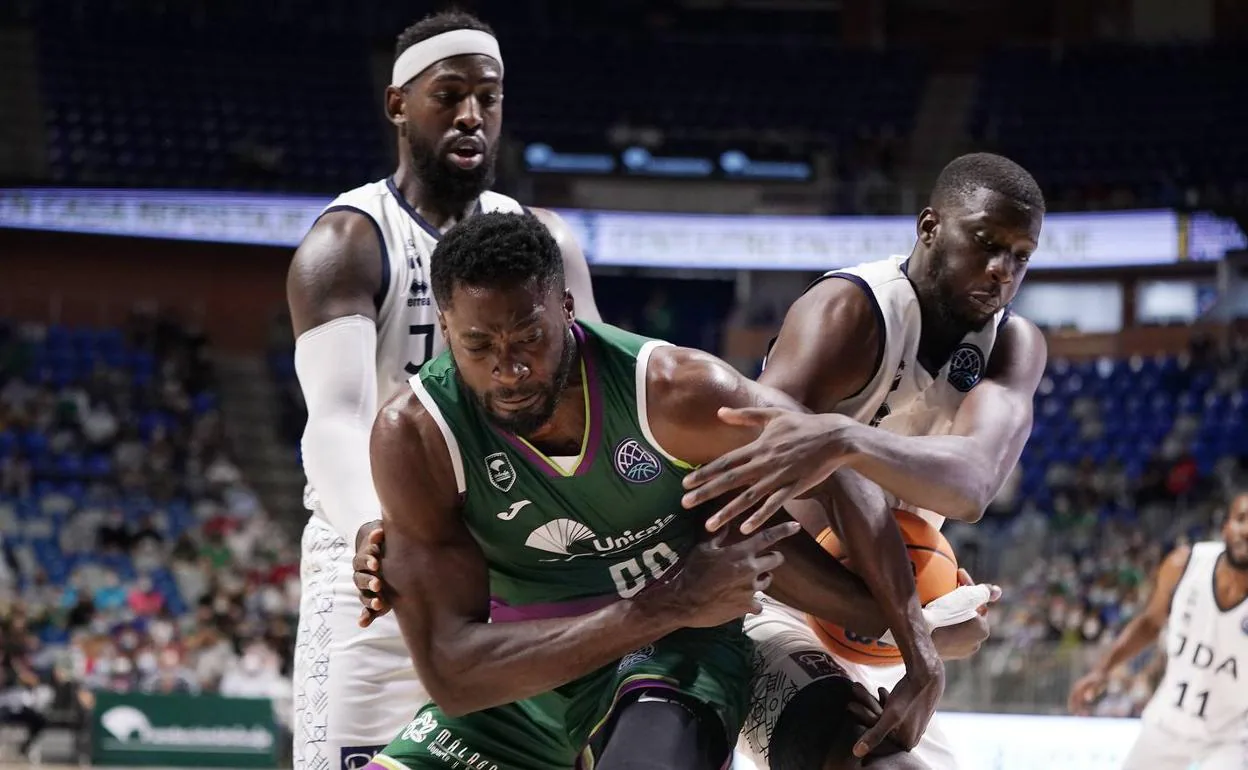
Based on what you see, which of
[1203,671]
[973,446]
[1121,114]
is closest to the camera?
[973,446]

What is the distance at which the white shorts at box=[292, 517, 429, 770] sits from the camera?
12.0 ft

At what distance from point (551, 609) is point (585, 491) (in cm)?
31

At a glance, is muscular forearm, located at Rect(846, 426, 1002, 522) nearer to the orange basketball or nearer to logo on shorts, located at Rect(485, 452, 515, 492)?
the orange basketball

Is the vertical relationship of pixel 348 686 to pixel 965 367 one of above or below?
below

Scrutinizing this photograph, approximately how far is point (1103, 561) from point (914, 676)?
41.3 ft

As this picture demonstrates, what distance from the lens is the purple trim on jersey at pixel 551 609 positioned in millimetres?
3281

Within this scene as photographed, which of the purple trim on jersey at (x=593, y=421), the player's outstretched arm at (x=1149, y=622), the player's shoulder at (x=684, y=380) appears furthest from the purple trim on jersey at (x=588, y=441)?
the player's outstretched arm at (x=1149, y=622)

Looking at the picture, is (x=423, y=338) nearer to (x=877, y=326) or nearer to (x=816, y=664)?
(x=877, y=326)

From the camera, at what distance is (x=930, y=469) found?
129 inches

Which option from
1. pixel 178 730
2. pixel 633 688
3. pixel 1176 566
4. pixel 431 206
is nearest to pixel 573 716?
pixel 633 688

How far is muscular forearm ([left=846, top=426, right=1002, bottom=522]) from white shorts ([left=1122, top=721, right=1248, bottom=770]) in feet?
11.6

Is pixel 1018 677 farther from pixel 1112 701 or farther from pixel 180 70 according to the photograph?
pixel 180 70

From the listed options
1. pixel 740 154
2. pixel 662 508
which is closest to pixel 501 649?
pixel 662 508

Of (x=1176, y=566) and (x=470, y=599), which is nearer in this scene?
(x=470, y=599)
